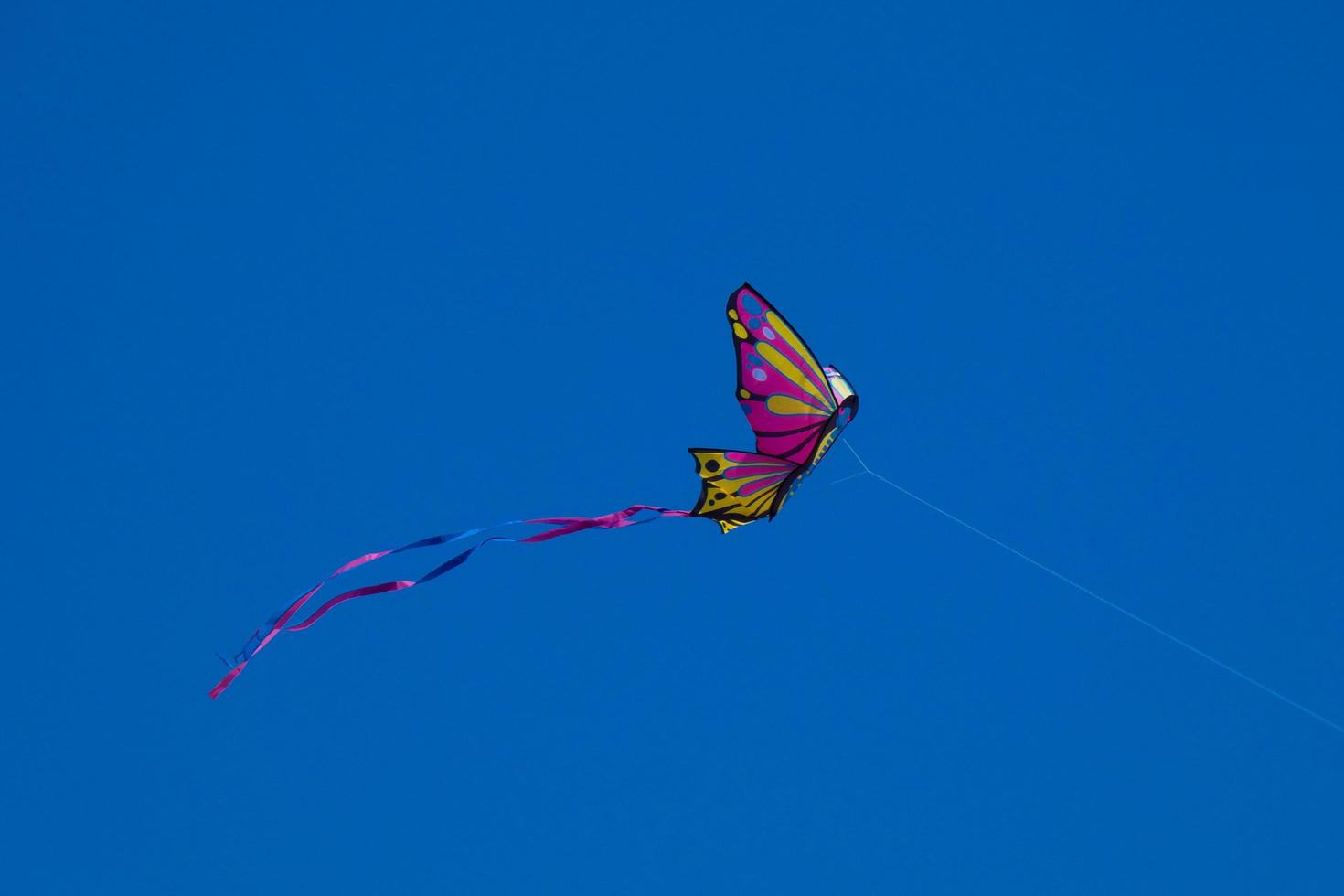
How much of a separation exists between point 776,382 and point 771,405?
0.15 meters

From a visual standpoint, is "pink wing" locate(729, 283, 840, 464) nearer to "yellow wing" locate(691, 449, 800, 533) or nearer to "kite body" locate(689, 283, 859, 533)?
"kite body" locate(689, 283, 859, 533)

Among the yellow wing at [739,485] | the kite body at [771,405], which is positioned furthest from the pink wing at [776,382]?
the yellow wing at [739,485]

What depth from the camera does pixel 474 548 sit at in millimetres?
7168

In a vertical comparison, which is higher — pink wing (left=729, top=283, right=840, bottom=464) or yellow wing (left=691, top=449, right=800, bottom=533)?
pink wing (left=729, top=283, right=840, bottom=464)

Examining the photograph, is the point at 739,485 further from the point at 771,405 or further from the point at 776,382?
the point at 776,382

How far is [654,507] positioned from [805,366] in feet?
4.25

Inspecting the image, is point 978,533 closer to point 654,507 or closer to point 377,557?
point 654,507

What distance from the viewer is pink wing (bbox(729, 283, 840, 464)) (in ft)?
24.6

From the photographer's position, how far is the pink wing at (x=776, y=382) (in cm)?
751

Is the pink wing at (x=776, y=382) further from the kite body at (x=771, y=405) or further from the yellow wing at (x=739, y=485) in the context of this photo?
the yellow wing at (x=739, y=485)

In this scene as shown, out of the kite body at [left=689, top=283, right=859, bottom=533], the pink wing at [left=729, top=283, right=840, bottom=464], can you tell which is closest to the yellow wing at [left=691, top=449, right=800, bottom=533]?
the kite body at [left=689, top=283, right=859, bottom=533]

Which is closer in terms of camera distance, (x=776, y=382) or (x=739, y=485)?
(x=776, y=382)

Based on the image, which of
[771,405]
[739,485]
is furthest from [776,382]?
[739,485]

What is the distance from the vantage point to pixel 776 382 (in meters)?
7.63
